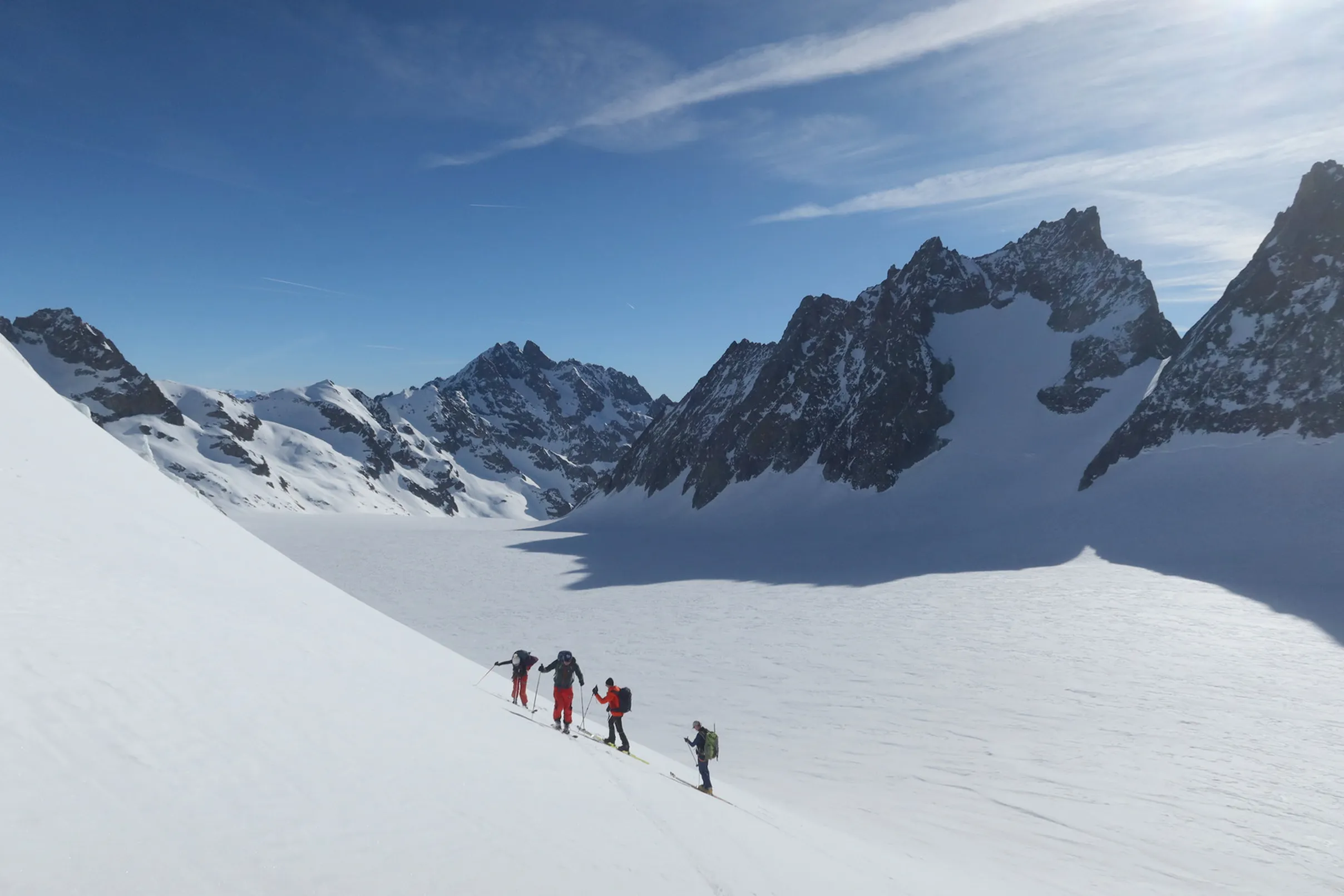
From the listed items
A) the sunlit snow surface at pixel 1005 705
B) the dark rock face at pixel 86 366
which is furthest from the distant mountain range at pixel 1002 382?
the sunlit snow surface at pixel 1005 705

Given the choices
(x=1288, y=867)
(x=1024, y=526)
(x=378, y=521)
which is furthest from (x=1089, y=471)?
(x=378, y=521)

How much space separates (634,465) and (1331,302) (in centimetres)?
8136

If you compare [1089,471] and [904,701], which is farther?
[1089,471]

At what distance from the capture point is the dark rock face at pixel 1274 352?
51219mm

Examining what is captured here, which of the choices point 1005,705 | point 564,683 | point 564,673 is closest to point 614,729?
point 564,683

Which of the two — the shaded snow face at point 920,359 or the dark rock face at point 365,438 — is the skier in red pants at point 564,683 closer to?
the shaded snow face at point 920,359

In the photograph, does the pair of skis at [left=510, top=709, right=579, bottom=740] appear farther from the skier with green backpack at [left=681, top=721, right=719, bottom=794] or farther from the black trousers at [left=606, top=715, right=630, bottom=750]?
the skier with green backpack at [left=681, top=721, right=719, bottom=794]

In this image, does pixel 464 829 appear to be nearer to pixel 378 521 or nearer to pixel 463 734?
pixel 463 734

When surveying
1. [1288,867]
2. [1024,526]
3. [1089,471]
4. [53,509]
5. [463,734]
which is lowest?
[1288,867]

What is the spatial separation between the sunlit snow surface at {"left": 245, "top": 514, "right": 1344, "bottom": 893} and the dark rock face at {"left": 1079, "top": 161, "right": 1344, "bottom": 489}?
2370 cm

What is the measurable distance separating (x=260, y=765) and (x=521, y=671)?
339 inches

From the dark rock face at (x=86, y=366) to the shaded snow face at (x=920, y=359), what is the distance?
109m

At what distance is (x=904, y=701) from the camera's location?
762 inches

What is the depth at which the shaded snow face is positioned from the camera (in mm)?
71688
